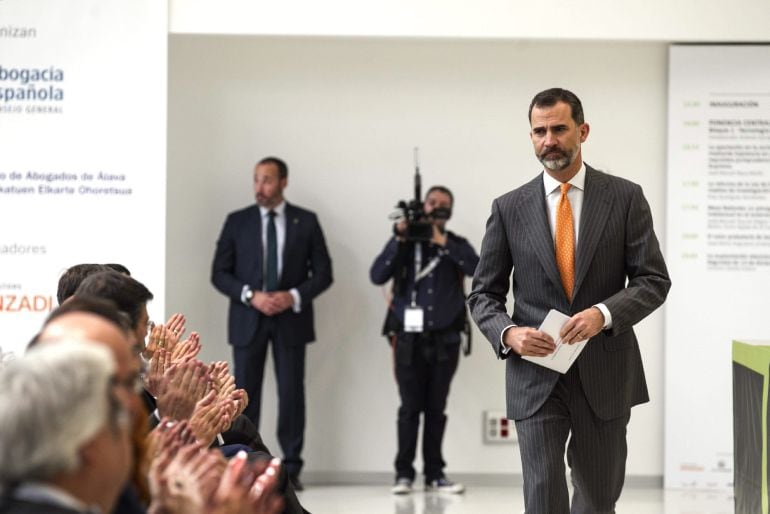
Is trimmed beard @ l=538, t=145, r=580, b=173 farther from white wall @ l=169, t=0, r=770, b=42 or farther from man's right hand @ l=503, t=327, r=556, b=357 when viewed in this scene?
white wall @ l=169, t=0, r=770, b=42

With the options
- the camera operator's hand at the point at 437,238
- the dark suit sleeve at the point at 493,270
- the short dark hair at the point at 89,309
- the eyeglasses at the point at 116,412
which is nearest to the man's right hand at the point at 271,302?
the camera operator's hand at the point at 437,238

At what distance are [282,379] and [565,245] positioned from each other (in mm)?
3656

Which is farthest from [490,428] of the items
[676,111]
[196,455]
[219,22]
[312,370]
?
[196,455]

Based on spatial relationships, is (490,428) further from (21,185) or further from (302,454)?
(21,185)

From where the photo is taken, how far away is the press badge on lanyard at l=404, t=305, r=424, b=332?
6.99m

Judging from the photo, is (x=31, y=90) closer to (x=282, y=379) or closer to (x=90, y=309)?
(x=282, y=379)

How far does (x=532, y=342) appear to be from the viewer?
3.63m

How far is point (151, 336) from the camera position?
4.29 m

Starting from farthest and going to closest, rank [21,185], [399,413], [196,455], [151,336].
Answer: [399,413]
[21,185]
[151,336]
[196,455]

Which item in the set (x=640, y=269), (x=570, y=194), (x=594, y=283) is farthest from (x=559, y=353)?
(x=570, y=194)

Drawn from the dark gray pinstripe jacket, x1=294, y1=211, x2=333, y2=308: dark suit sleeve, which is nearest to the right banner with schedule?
x1=294, y1=211, x2=333, y2=308: dark suit sleeve

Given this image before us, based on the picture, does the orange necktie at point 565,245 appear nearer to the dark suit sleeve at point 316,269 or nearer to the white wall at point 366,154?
the dark suit sleeve at point 316,269

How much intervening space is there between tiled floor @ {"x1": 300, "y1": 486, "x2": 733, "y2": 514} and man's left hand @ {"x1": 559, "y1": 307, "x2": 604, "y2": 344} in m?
3.21

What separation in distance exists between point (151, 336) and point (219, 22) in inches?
116
